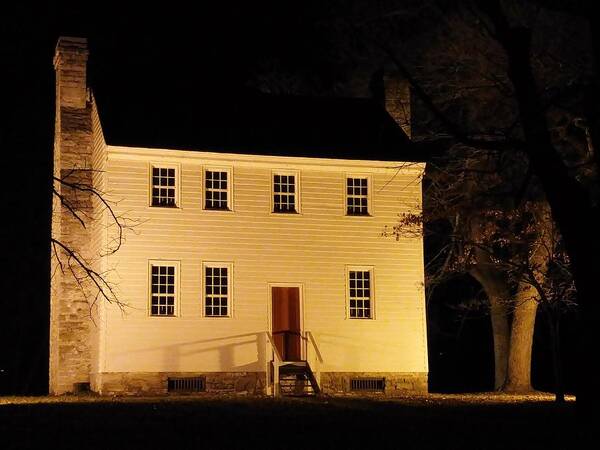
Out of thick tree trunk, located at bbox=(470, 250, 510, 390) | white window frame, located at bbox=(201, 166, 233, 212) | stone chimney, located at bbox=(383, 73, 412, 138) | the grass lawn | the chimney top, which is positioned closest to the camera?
the grass lawn

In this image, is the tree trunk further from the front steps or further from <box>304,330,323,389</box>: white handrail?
the front steps

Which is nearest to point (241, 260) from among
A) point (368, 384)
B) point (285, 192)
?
point (285, 192)

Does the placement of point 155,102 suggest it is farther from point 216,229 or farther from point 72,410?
point 72,410

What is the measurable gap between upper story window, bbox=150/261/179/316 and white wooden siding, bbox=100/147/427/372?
0.63 ft

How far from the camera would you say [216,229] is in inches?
1120

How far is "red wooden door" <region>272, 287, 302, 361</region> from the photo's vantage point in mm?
28875

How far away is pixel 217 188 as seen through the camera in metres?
28.8

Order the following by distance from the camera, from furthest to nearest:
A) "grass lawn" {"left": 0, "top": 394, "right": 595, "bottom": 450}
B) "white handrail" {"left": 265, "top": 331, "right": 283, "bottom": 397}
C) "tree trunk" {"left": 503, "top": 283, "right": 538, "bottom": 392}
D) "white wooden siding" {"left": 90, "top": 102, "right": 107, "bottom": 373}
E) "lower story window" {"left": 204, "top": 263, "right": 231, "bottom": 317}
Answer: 1. "tree trunk" {"left": 503, "top": 283, "right": 538, "bottom": 392}
2. "lower story window" {"left": 204, "top": 263, "right": 231, "bottom": 317}
3. "white wooden siding" {"left": 90, "top": 102, "right": 107, "bottom": 373}
4. "white handrail" {"left": 265, "top": 331, "right": 283, "bottom": 397}
5. "grass lawn" {"left": 0, "top": 394, "right": 595, "bottom": 450}

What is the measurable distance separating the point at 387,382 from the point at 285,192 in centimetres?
593

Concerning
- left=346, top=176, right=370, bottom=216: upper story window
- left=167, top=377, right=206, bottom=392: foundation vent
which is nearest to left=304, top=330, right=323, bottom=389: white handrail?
left=167, top=377, right=206, bottom=392: foundation vent

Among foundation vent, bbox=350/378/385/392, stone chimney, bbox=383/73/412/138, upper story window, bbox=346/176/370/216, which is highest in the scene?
stone chimney, bbox=383/73/412/138

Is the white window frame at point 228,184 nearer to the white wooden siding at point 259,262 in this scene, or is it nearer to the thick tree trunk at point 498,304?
the white wooden siding at point 259,262

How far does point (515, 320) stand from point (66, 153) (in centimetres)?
1415

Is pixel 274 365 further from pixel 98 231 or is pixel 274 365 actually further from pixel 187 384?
pixel 98 231
